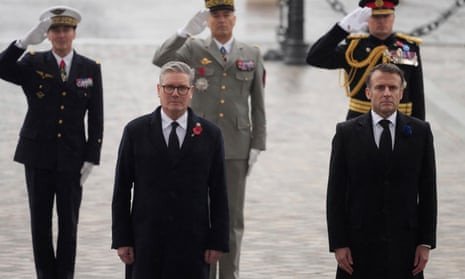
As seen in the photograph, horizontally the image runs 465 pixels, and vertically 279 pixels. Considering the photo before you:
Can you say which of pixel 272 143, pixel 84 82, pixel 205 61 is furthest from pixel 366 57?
pixel 272 143

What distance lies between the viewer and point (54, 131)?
9.47m

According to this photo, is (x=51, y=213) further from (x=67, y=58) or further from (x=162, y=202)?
(x=162, y=202)

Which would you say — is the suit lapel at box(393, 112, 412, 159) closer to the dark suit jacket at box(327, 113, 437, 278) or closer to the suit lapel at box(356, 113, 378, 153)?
the dark suit jacket at box(327, 113, 437, 278)

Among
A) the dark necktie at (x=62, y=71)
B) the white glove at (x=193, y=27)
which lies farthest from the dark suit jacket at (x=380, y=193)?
the dark necktie at (x=62, y=71)

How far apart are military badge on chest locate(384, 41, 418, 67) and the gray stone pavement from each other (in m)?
1.56

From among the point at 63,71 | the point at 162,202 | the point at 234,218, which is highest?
the point at 63,71

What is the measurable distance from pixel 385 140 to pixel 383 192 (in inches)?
11.0

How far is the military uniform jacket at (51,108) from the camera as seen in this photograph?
9.39 metres

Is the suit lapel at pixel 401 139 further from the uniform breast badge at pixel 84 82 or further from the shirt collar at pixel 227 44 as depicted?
the uniform breast badge at pixel 84 82

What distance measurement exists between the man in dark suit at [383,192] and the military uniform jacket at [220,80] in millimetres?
2169

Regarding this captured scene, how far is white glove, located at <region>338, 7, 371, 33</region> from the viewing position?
382 inches

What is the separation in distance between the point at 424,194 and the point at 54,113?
293 cm

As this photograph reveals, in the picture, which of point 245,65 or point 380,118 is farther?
point 245,65

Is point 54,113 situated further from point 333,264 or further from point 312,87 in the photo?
point 312,87
